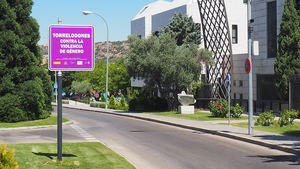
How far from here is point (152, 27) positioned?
5406cm

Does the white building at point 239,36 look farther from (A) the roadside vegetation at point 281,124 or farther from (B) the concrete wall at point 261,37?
(A) the roadside vegetation at point 281,124

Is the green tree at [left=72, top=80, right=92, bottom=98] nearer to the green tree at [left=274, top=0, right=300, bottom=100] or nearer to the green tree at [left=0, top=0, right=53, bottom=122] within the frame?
the green tree at [left=0, top=0, right=53, bottom=122]

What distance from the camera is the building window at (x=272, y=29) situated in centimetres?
3275

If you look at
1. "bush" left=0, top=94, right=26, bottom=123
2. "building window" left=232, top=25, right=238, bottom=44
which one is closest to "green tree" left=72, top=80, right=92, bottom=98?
"building window" left=232, top=25, right=238, bottom=44

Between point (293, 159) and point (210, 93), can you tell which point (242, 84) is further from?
point (293, 159)

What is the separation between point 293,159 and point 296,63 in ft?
58.0

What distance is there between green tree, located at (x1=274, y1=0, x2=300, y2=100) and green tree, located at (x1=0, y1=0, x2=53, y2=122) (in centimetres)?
1671

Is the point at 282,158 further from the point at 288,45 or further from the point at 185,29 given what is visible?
the point at 185,29

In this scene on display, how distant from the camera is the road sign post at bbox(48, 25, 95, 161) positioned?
1044 centimetres

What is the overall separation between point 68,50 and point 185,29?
33.7m

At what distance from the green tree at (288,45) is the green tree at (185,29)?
583 inches

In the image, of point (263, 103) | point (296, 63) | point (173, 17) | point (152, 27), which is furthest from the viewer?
point (152, 27)

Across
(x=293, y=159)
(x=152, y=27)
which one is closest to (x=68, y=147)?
(x=293, y=159)

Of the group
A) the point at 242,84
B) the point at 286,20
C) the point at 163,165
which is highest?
the point at 286,20
